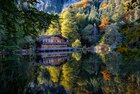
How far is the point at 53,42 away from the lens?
239 ft

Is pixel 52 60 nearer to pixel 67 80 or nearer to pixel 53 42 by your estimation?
pixel 67 80

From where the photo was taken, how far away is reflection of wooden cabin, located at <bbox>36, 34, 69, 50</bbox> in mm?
70062

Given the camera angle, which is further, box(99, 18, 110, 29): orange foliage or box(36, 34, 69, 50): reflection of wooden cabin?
box(99, 18, 110, 29): orange foliage

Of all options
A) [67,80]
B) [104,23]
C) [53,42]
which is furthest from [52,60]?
[104,23]

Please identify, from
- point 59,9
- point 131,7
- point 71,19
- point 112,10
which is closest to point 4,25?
point 131,7

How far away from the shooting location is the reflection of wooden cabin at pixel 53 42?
70062mm

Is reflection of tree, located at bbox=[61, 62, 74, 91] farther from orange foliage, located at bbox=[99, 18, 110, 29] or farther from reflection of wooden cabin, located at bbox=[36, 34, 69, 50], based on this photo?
orange foliage, located at bbox=[99, 18, 110, 29]

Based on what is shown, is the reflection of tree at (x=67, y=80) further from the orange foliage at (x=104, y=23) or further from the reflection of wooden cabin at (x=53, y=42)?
the orange foliage at (x=104, y=23)

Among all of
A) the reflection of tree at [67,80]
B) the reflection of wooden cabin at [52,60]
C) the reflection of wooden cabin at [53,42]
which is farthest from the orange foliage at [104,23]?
the reflection of tree at [67,80]

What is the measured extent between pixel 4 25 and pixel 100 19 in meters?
87.9

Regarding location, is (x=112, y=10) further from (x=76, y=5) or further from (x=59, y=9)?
(x=59, y=9)

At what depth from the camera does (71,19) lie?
8025cm

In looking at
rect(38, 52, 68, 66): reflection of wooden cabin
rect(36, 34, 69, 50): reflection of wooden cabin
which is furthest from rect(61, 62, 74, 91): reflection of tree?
rect(36, 34, 69, 50): reflection of wooden cabin

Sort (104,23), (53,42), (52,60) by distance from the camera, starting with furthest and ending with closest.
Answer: (104,23), (53,42), (52,60)
